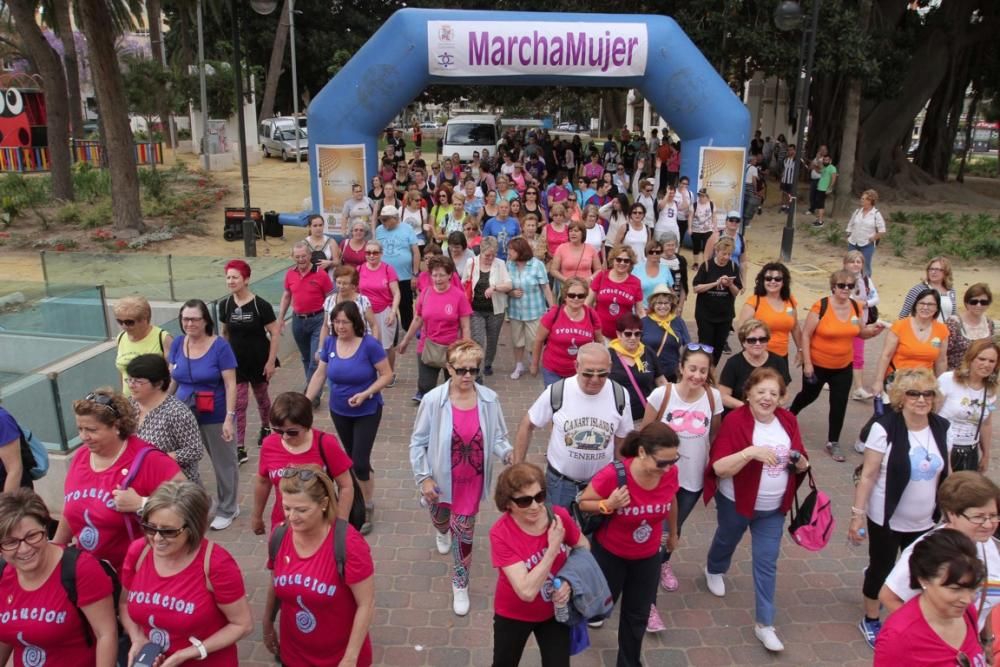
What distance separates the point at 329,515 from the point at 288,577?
0.28 m

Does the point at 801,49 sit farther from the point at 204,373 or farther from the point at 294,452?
the point at 294,452

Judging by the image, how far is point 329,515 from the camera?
Result: 302 cm

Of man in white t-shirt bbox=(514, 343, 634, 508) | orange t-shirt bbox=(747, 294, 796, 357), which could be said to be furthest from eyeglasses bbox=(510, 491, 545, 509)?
orange t-shirt bbox=(747, 294, 796, 357)

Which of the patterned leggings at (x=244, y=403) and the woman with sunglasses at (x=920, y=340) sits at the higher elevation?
the woman with sunglasses at (x=920, y=340)

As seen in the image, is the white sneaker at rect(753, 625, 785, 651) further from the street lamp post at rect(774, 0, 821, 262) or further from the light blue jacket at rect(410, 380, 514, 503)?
the street lamp post at rect(774, 0, 821, 262)

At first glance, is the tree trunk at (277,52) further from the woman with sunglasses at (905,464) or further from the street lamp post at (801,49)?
the woman with sunglasses at (905,464)

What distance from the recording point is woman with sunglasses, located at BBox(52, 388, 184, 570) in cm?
334

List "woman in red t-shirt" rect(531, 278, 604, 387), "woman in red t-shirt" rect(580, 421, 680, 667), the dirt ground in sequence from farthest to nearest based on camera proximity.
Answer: the dirt ground
"woman in red t-shirt" rect(531, 278, 604, 387)
"woman in red t-shirt" rect(580, 421, 680, 667)

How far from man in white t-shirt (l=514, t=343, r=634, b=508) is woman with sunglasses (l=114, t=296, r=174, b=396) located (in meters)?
2.49

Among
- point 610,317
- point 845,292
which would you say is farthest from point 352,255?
point 845,292

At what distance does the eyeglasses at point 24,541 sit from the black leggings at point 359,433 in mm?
2319

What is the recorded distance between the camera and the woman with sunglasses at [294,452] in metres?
3.75

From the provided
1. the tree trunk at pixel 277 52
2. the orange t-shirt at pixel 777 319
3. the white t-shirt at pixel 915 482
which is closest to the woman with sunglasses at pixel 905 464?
the white t-shirt at pixel 915 482

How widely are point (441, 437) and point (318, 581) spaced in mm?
1377
